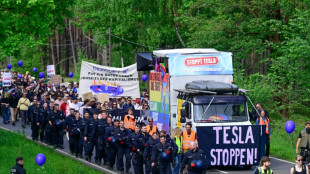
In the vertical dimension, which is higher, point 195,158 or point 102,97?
point 102,97

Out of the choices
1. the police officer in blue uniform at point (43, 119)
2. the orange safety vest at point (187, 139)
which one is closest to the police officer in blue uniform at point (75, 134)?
the police officer in blue uniform at point (43, 119)

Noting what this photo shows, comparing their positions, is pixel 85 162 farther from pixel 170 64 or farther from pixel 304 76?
pixel 304 76

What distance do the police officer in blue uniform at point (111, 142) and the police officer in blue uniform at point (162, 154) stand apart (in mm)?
3482

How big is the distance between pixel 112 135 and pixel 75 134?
3125 millimetres

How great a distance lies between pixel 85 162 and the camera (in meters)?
23.7

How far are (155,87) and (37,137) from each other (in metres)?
6.37

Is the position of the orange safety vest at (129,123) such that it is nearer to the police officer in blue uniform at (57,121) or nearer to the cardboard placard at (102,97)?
Result: the police officer in blue uniform at (57,121)

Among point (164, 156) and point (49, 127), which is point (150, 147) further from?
point (49, 127)

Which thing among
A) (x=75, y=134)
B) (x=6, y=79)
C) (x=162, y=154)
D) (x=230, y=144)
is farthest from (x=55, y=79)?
(x=162, y=154)

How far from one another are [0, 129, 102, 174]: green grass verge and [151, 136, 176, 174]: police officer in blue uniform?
374cm

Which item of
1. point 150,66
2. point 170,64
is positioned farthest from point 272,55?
point 170,64

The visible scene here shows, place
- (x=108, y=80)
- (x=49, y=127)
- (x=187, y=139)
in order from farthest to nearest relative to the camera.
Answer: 1. (x=108, y=80)
2. (x=49, y=127)
3. (x=187, y=139)

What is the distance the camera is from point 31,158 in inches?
963

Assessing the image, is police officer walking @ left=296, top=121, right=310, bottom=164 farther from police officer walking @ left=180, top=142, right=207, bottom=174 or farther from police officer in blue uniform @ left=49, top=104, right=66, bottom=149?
police officer in blue uniform @ left=49, top=104, right=66, bottom=149
